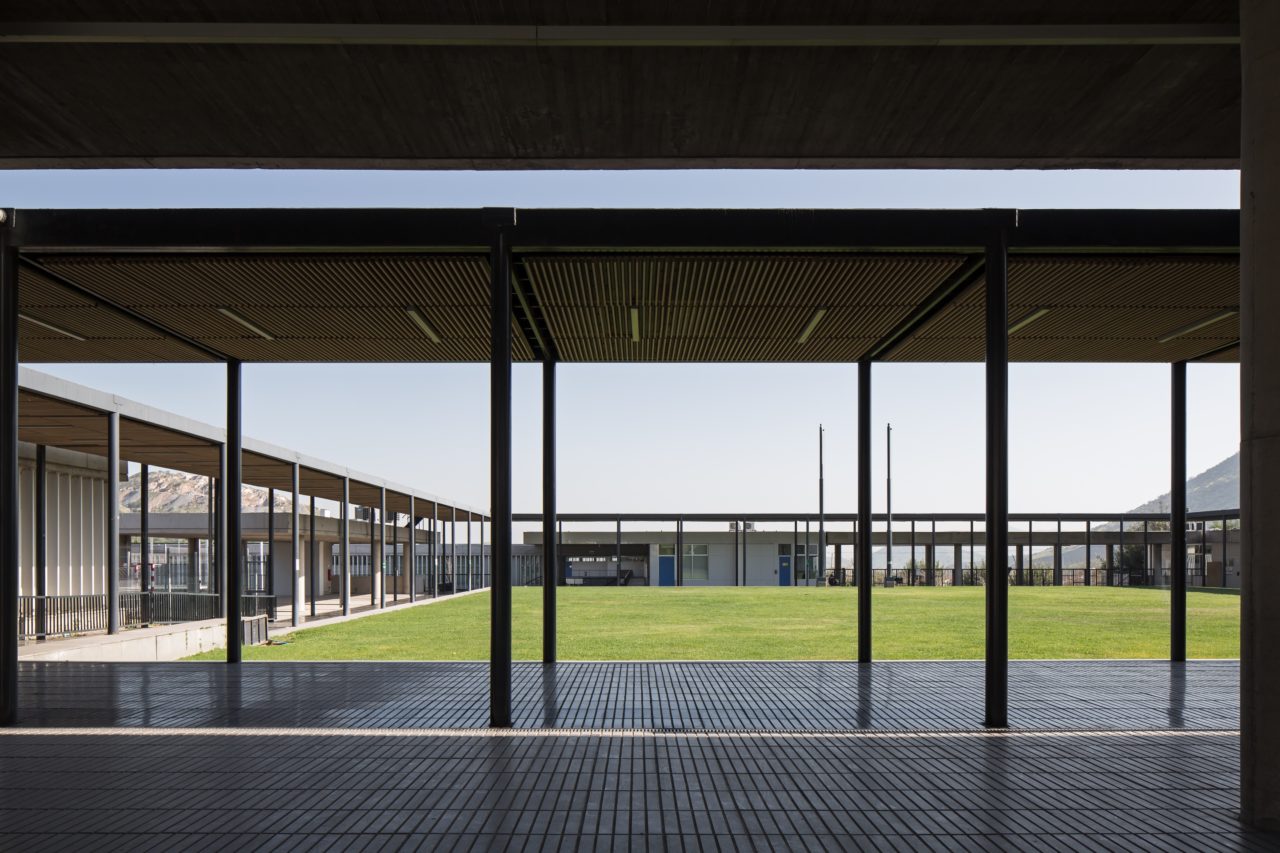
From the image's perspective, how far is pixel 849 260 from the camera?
26.9ft

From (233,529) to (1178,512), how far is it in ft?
38.9

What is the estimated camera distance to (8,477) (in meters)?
7.99

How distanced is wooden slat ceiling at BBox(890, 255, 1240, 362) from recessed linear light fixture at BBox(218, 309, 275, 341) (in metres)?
→ 7.31

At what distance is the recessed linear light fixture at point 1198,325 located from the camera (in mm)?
10078

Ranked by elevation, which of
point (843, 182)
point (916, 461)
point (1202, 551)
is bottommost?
point (1202, 551)

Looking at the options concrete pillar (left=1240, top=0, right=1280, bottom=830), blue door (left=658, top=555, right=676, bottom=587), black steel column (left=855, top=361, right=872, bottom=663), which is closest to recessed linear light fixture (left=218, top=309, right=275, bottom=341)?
black steel column (left=855, top=361, right=872, bottom=663)

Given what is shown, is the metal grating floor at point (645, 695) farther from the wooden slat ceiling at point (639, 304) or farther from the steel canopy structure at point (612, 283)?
the wooden slat ceiling at point (639, 304)

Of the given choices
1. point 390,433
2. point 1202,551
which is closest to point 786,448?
A: point 1202,551

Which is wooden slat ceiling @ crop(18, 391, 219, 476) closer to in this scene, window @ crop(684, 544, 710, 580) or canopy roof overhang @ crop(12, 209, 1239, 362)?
canopy roof overhang @ crop(12, 209, 1239, 362)
